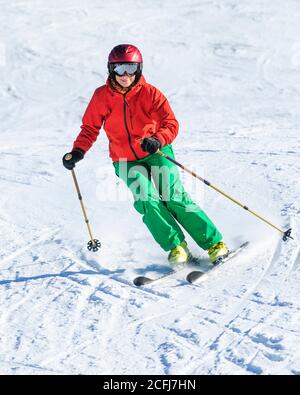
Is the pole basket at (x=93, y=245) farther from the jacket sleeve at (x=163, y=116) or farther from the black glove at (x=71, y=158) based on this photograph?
the jacket sleeve at (x=163, y=116)

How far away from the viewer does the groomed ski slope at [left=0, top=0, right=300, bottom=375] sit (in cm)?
424

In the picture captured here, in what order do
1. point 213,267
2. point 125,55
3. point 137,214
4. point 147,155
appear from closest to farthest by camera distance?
point 125,55 → point 213,267 → point 147,155 → point 137,214

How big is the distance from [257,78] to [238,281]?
9538mm

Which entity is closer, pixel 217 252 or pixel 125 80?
pixel 125 80

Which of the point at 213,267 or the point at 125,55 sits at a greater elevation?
the point at 125,55

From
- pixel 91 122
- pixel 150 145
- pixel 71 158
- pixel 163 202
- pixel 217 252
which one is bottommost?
pixel 217 252

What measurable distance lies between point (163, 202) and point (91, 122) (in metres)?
0.96

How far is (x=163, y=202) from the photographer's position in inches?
221

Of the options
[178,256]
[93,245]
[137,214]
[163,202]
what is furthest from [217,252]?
[137,214]

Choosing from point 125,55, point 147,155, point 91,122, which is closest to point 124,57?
point 125,55

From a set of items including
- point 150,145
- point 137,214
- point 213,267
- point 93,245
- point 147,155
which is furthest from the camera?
point 137,214

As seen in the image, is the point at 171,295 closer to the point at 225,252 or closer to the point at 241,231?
the point at 225,252

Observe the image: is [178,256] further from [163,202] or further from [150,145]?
[150,145]
